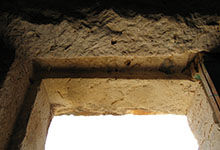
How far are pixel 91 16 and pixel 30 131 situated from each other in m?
0.95

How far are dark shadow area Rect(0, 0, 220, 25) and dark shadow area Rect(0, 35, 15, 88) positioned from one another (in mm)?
293

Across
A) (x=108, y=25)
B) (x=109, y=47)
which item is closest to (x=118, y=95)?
(x=109, y=47)

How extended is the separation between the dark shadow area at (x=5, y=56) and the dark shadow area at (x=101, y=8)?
11.5 inches

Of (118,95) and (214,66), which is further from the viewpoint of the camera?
(118,95)

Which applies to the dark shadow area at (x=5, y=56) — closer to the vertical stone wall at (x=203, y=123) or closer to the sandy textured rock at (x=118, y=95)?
the sandy textured rock at (x=118, y=95)

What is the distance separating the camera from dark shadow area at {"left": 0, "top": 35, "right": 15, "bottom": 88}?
4.50ft

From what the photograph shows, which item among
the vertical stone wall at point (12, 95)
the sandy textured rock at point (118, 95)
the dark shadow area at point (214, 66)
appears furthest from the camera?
the sandy textured rock at point (118, 95)

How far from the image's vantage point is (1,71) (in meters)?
1.36

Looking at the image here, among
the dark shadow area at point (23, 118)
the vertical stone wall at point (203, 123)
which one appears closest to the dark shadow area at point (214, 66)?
the vertical stone wall at point (203, 123)

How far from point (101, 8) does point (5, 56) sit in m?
0.78

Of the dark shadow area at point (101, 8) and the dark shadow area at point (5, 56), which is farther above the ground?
the dark shadow area at point (101, 8)

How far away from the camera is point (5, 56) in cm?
146

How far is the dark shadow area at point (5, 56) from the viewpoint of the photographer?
1.37 meters

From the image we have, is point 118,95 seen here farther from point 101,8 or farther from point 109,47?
point 101,8
